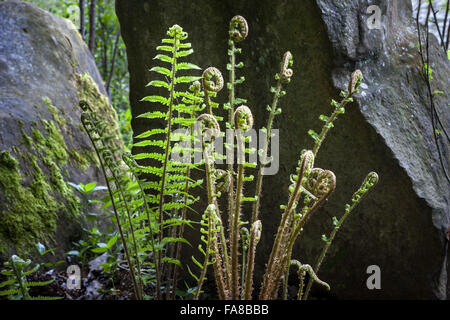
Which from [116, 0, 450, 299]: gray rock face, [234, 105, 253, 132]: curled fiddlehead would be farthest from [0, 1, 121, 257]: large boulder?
[234, 105, 253, 132]: curled fiddlehead

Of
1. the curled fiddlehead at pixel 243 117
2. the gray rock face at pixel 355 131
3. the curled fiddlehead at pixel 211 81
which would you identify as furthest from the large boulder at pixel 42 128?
the curled fiddlehead at pixel 243 117

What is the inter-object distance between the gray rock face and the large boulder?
44.4 inches

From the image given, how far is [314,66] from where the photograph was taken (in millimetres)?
1997

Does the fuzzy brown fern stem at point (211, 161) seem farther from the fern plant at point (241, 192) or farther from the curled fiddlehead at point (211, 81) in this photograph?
the curled fiddlehead at point (211, 81)

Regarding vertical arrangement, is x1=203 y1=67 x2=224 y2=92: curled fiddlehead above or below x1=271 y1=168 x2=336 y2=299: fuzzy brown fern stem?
above

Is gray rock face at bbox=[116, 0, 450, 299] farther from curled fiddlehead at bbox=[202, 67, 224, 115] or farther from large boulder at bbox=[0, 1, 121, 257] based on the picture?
large boulder at bbox=[0, 1, 121, 257]

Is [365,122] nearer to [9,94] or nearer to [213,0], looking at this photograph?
[213,0]

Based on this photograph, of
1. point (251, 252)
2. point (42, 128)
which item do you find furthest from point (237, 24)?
point (42, 128)

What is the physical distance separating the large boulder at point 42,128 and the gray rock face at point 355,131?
3.70 ft

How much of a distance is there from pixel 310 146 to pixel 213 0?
0.86 metres

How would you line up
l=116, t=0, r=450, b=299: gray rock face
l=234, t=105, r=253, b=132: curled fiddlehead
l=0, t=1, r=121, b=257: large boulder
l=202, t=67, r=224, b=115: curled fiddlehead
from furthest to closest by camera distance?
l=0, t=1, r=121, b=257: large boulder → l=116, t=0, r=450, b=299: gray rock face → l=202, t=67, r=224, b=115: curled fiddlehead → l=234, t=105, r=253, b=132: curled fiddlehead

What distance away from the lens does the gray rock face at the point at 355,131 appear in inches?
77.0

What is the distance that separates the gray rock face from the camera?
196cm
